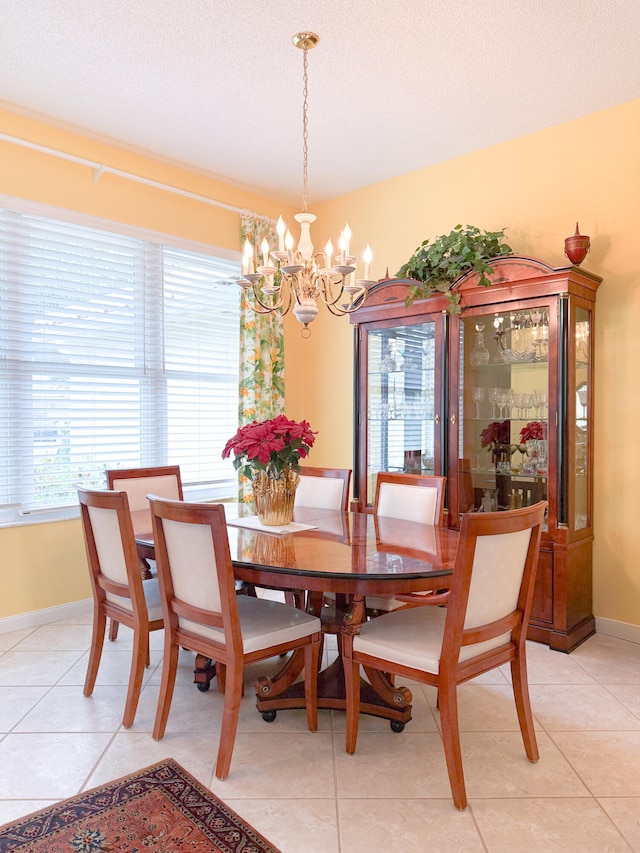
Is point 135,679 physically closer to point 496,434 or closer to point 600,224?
point 496,434

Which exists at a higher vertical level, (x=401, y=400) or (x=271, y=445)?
(x=401, y=400)

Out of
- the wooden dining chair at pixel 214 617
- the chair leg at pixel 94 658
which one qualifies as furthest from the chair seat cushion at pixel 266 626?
the chair leg at pixel 94 658

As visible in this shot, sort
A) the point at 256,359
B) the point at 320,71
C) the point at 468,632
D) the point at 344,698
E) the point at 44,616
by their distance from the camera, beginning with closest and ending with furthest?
the point at 468,632 < the point at 344,698 < the point at 320,71 < the point at 44,616 < the point at 256,359

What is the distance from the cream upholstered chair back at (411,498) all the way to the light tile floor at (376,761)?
0.81 metres

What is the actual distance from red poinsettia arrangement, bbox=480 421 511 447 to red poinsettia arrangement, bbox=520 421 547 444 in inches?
3.6

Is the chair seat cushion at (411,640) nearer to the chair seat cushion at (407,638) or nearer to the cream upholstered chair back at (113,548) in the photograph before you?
the chair seat cushion at (407,638)

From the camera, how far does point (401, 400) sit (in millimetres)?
3967

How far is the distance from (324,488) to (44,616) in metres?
1.84

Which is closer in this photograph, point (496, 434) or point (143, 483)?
point (143, 483)

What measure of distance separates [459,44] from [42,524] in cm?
337

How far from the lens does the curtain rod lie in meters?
3.38

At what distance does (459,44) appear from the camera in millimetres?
2770

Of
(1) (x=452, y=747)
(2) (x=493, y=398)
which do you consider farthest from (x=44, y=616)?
(2) (x=493, y=398)

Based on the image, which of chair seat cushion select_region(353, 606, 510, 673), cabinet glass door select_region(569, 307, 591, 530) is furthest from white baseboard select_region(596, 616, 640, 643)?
chair seat cushion select_region(353, 606, 510, 673)
